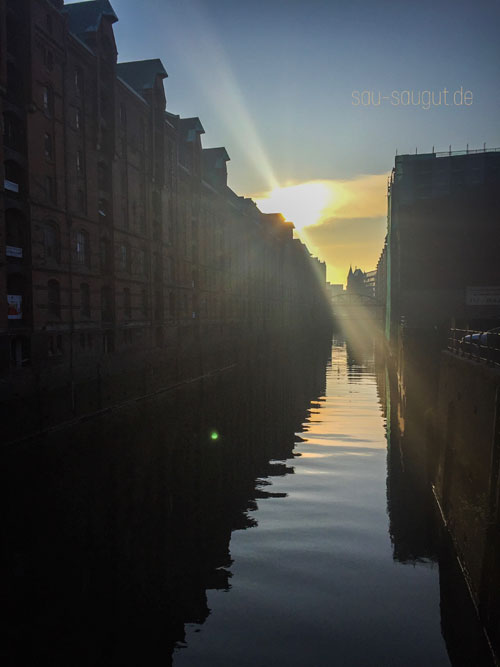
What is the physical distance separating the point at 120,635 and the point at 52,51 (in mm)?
29426

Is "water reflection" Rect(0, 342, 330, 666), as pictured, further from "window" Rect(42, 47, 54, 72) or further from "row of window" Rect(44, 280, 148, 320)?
"window" Rect(42, 47, 54, 72)

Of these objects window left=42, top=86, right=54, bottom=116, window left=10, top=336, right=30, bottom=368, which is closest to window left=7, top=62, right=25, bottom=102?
window left=42, top=86, right=54, bottom=116

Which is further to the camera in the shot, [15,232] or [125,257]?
[125,257]

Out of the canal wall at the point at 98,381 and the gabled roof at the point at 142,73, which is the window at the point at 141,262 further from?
the gabled roof at the point at 142,73

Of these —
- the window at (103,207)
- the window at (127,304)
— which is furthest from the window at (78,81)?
the window at (127,304)

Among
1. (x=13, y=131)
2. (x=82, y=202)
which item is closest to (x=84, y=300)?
(x=82, y=202)

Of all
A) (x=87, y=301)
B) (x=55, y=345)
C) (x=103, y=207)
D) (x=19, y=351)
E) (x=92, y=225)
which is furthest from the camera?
(x=103, y=207)

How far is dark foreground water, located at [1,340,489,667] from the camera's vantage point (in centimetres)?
932

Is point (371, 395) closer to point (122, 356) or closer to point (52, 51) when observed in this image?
point (122, 356)

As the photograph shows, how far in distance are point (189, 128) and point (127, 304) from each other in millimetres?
23001

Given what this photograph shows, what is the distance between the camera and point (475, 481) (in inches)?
447

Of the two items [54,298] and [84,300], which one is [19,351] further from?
[84,300]

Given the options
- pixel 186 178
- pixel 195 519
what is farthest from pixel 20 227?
pixel 186 178

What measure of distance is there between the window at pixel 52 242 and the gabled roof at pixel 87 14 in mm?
13928
